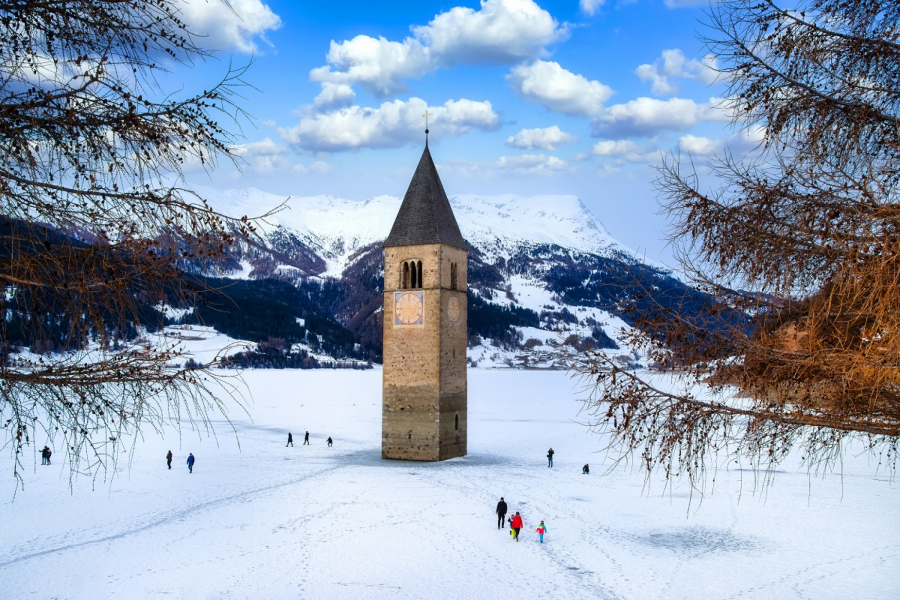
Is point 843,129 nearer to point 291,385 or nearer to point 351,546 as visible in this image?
point 351,546

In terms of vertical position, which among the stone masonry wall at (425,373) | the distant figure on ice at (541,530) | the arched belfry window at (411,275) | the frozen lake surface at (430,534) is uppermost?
the arched belfry window at (411,275)

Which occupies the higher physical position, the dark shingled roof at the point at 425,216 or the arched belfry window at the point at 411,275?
the dark shingled roof at the point at 425,216

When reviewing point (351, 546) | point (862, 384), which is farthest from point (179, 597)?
point (862, 384)

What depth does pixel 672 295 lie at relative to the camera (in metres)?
5.55

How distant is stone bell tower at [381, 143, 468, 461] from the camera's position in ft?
97.1

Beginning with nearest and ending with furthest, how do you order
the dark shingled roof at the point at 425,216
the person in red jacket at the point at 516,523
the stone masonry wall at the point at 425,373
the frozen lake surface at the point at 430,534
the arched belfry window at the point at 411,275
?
the frozen lake surface at the point at 430,534, the person in red jacket at the point at 516,523, the stone masonry wall at the point at 425,373, the dark shingled roof at the point at 425,216, the arched belfry window at the point at 411,275

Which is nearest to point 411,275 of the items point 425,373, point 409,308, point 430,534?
point 409,308

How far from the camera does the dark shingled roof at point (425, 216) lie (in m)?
30.9

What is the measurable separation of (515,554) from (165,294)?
13.6 metres

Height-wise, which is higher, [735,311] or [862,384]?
[735,311]

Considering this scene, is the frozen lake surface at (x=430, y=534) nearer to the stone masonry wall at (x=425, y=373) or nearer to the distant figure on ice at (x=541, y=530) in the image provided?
the distant figure on ice at (x=541, y=530)

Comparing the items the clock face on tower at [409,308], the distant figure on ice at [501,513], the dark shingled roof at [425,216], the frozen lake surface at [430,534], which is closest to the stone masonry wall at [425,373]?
the clock face on tower at [409,308]

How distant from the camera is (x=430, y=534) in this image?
686 inches

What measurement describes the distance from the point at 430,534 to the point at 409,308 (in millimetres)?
14287
